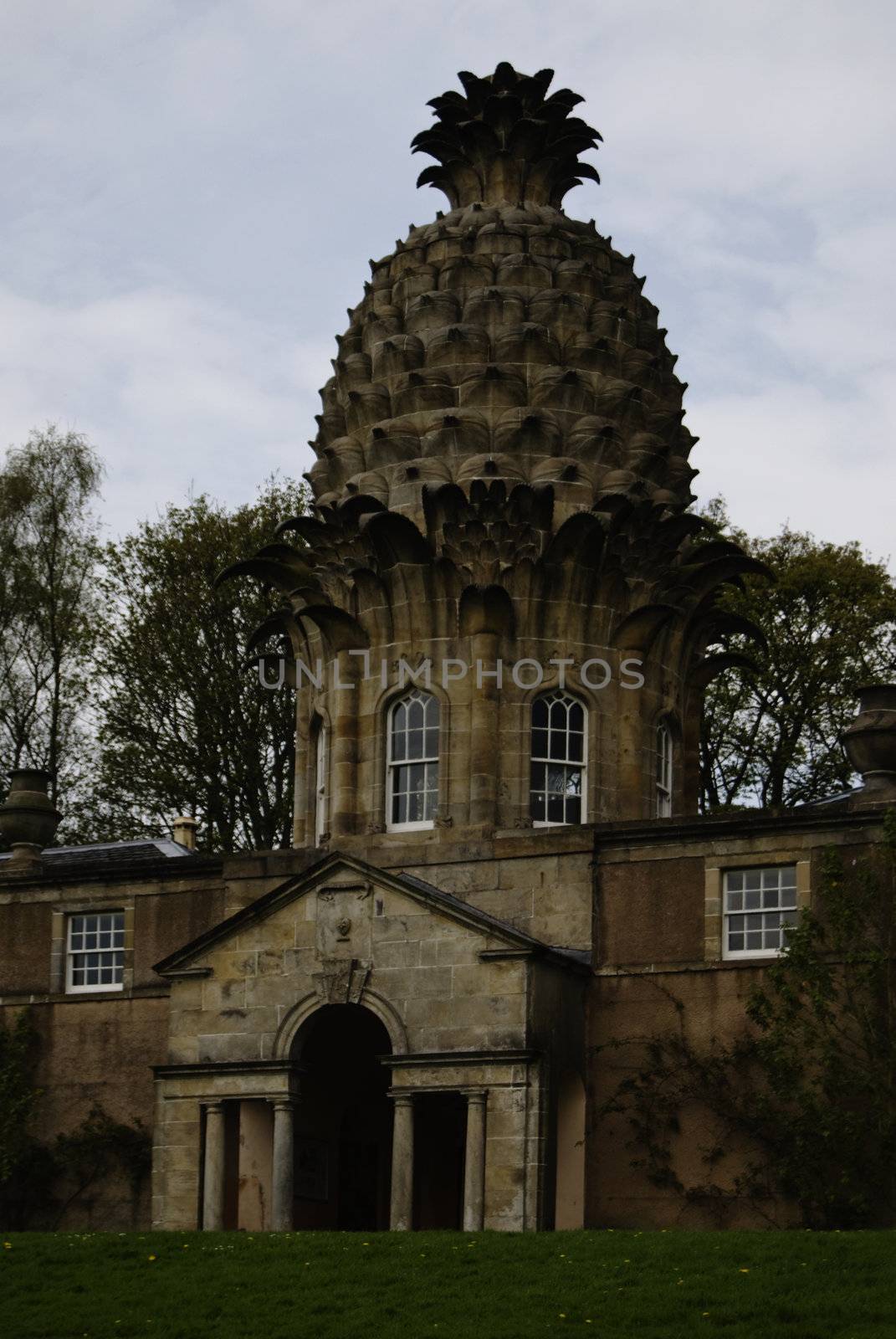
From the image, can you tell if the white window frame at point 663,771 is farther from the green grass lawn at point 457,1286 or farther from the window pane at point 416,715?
the green grass lawn at point 457,1286

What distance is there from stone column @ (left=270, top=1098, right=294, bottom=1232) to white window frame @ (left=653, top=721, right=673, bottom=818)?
839 cm

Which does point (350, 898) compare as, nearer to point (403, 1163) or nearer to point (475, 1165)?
point (403, 1163)

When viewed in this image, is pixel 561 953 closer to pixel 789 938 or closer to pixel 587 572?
pixel 789 938

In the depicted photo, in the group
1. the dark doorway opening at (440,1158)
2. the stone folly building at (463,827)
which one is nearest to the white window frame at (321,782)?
the stone folly building at (463,827)

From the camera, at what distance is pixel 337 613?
38219 mm

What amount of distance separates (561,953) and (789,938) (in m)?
3.56

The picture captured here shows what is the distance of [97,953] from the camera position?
39.3 metres

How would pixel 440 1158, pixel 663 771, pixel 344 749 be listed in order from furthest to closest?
pixel 663 771 → pixel 344 749 → pixel 440 1158

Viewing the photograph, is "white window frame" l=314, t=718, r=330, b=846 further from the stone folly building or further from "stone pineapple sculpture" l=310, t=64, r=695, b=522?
"stone pineapple sculpture" l=310, t=64, r=695, b=522

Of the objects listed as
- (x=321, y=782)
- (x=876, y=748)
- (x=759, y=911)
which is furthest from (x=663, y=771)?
(x=321, y=782)

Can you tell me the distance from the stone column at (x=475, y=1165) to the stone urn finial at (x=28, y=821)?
1139 cm

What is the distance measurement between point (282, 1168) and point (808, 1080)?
24.9 ft

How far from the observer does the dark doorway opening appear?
3662 centimetres

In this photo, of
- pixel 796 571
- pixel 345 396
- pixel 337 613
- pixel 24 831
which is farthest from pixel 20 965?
pixel 796 571
